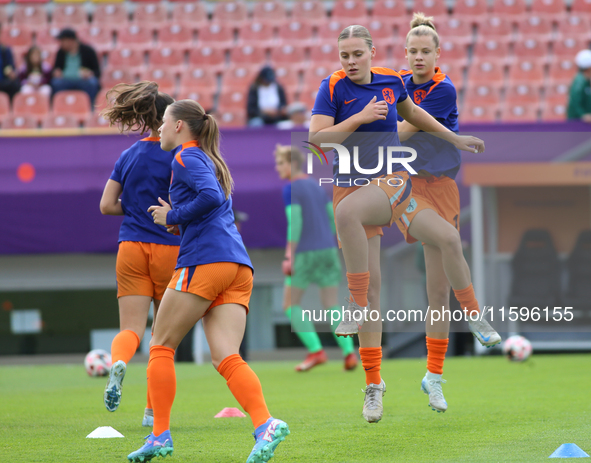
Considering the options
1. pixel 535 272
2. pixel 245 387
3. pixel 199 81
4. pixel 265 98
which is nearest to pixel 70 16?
pixel 199 81

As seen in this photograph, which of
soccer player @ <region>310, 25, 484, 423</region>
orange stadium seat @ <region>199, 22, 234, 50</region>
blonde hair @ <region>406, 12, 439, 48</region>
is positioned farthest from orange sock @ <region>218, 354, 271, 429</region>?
orange stadium seat @ <region>199, 22, 234, 50</region>

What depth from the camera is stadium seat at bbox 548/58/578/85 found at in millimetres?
13438

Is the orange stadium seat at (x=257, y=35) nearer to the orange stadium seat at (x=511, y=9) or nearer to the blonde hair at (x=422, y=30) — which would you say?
the orange stadium seat at (x=511, y=9)

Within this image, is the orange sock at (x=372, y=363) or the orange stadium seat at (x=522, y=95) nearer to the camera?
the orange sock at (x=372, y=363)

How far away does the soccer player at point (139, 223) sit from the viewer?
4594mm

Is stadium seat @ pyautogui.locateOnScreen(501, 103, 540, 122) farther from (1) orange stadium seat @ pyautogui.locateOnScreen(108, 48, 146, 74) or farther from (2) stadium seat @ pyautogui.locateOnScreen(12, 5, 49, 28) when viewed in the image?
(2) stadium seat @ pyautogui.locateOnScreen(12, 5, 49, 28)

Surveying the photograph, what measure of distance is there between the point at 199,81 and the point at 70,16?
3517mm

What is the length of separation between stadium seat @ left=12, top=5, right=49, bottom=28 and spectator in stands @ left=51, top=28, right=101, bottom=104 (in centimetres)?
299

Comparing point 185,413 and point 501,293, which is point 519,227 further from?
point 185,413

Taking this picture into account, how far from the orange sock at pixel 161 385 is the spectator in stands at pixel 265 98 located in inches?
345

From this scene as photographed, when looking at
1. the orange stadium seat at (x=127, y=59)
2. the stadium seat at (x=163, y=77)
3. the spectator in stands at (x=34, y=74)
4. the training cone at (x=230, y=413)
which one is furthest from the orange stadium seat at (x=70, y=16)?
the training cone at (x=230, y=413)

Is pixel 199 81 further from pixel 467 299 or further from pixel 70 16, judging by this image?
pixel 467 299

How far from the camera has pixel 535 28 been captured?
14.5 m

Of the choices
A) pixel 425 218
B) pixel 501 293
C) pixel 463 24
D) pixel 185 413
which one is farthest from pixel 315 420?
pixel 463 24
